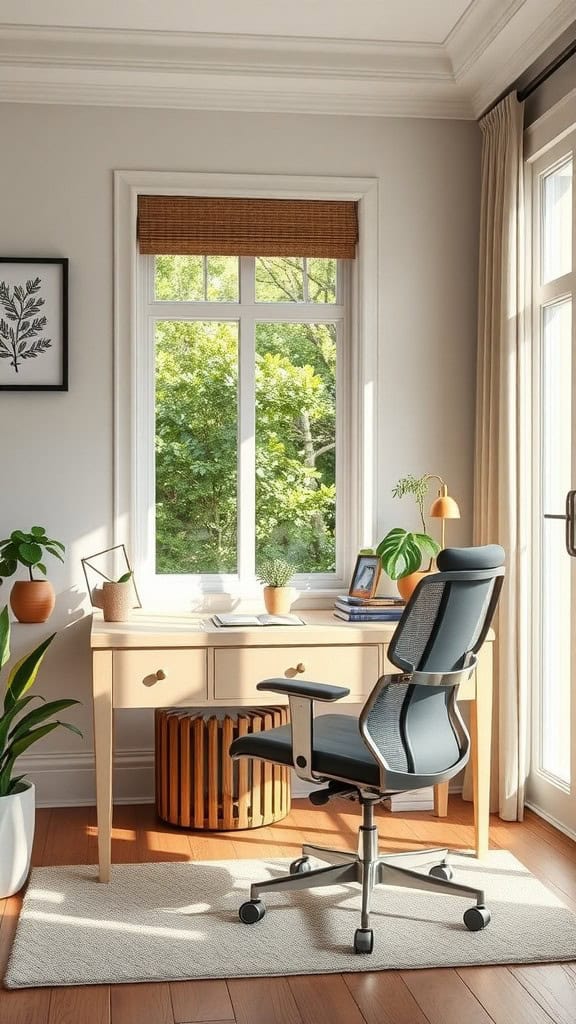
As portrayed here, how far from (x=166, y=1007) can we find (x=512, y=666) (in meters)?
1.88

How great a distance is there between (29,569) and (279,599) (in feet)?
3.10

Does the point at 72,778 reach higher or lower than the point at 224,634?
lower

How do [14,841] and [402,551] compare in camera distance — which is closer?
[14,841]

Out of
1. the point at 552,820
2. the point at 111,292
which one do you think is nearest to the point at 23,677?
the point at 111,292

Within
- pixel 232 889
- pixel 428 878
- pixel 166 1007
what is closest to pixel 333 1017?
pixel 166 1007

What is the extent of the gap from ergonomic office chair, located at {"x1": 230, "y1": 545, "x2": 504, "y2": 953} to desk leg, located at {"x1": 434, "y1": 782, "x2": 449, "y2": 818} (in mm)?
940

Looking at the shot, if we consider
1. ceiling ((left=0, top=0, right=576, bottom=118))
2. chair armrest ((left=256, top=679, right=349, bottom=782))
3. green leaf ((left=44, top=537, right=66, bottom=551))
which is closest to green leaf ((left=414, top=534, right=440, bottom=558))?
chair armrest ((left=256, top=679, right=349, bottom=782))

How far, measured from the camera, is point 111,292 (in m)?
4.08

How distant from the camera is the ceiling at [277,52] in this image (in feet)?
11.9

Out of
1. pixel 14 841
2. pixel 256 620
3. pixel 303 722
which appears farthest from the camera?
pixel 256 620

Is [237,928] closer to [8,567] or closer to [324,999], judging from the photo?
[324,999]

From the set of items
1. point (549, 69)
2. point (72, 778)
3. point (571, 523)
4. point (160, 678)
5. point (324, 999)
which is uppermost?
point (549, 69)

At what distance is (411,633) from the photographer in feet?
8.99

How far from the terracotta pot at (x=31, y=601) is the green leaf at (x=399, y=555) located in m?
1.22
